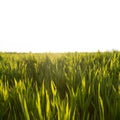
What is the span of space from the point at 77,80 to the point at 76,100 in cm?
55

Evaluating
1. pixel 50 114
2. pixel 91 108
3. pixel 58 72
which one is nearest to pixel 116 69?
pixel 58 72

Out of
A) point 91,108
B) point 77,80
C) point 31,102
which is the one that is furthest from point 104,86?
point 31,102

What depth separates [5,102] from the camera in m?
1.13

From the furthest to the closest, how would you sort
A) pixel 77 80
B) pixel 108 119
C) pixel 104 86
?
pixel 77 80
pixel 104 86
pixel 108 119

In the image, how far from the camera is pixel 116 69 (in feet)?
6.69

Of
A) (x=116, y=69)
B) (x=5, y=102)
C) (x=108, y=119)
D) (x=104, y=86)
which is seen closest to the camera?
(x=108, y=119)

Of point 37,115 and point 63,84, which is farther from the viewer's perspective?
point 63,84

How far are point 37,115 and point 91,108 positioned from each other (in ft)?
1.27

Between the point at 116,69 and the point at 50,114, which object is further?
the point at 116,69

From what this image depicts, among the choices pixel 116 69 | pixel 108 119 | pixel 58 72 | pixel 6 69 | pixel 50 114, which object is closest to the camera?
pixel 50 114

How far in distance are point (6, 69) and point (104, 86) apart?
131cm

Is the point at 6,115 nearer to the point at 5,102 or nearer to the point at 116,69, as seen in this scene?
the point at 5,102

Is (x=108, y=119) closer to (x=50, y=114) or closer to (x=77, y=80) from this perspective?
(x=50, y=114)

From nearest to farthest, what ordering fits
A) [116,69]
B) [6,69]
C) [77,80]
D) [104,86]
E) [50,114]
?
1. [50,114]
2. [104,86]
3. [77,80]
4. [116,69]
5. [6,69]
